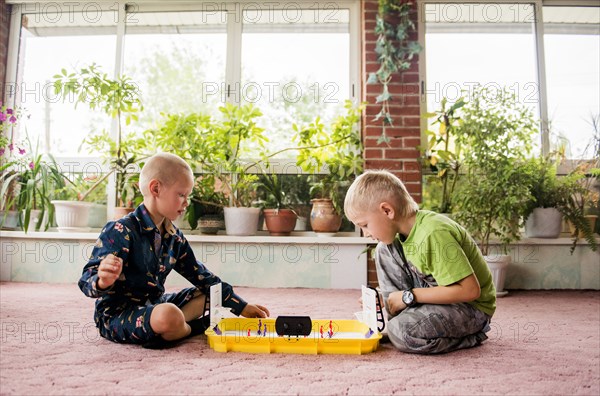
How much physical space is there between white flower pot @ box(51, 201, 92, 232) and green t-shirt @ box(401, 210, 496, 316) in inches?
99.2

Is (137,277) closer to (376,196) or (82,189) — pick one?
(376,196)

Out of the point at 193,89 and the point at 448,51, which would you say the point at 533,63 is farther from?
the point at 193,89

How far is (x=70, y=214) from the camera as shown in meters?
3.18

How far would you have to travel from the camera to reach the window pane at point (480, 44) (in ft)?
11.4

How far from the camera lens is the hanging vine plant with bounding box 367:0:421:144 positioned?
10.2 feet

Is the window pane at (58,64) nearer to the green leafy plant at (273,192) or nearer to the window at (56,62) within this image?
the window at (56,62)

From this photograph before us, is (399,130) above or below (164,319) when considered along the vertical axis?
above

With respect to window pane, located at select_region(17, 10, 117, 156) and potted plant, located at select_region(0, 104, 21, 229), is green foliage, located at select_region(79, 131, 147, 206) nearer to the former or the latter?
window pane, located at select_region(17, 10, 117, 156)

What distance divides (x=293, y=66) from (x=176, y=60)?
0.90 m

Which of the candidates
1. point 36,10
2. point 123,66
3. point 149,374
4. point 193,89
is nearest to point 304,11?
point 193,89

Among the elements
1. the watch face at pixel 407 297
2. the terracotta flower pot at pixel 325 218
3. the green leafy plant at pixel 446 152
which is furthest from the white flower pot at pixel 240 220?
the watch face at pixel 407 297

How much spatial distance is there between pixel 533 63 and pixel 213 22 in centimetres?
243

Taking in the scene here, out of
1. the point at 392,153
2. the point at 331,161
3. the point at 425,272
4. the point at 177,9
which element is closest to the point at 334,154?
the point at 331,161

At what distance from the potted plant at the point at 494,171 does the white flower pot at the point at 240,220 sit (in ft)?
4.24
